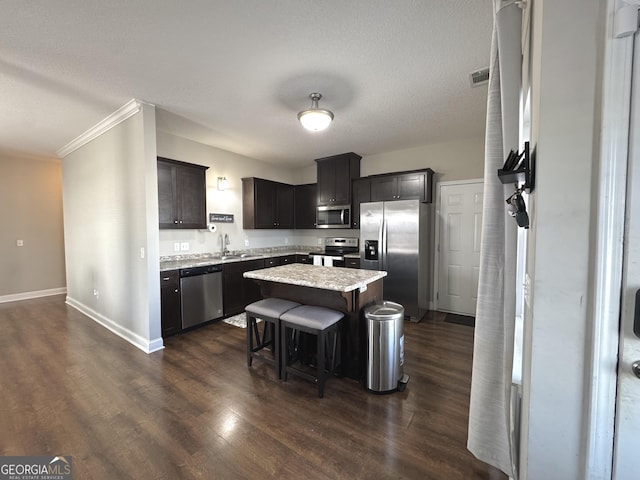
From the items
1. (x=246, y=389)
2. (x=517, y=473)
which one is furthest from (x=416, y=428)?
(x=246, y=389)

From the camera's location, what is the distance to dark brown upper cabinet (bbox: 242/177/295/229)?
16.1ft

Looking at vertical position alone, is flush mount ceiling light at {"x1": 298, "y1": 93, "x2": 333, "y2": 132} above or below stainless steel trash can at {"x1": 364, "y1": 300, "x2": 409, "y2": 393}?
above

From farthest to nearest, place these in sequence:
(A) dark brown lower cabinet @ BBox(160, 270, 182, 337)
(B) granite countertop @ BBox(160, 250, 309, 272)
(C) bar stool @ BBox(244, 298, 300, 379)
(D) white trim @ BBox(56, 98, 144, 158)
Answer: (B) granite countertop @ BBox(160, 250, 309, 272) < (A) dark brown lower cabinet @ BBox(160, 270, 182, 337) < (D) white trim @ BBox(56, 98, 144, 158) < (C) bar stool @ BBox(244, 298, 300, 379)

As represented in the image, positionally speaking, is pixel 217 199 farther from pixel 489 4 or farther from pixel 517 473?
pixel 517 473

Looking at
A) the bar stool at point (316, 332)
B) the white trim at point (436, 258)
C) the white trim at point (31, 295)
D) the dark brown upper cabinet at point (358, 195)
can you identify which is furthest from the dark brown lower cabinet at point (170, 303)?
the white trim at point (31, 295)

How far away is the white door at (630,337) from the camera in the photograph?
0.72 meters

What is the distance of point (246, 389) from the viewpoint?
2275mm

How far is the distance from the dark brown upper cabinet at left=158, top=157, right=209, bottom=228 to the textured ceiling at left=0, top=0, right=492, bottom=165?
57 cm

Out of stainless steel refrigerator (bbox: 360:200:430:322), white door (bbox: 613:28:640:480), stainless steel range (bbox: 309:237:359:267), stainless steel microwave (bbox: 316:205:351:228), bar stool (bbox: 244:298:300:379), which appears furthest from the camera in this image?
stainless steel microwave (bbox: 316:205:351:228)

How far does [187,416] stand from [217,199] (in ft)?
11.2

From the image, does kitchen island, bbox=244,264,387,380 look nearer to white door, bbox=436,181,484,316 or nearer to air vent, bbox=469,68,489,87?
air vent, bbox=469,68,489,87

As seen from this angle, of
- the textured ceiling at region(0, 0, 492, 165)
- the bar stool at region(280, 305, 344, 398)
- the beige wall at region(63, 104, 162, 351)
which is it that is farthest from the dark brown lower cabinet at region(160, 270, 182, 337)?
the textured ceiling at region(0, 0, 492, 165)

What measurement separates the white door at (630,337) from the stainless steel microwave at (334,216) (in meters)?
4.11

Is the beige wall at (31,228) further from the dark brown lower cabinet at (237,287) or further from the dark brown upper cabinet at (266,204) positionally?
the dark brown lower cabinet at (237,287)
